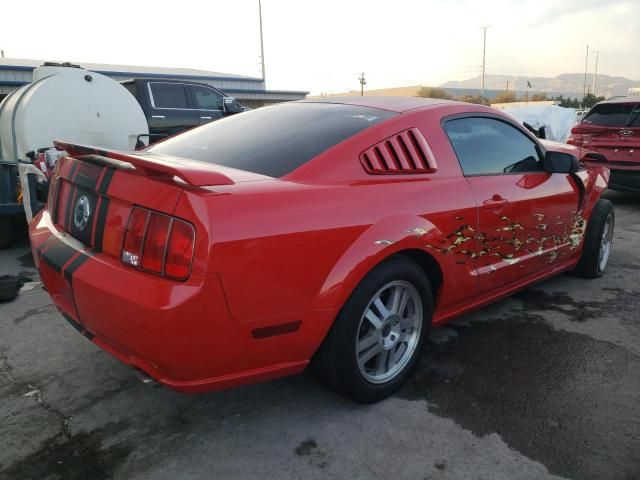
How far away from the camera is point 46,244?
250cm

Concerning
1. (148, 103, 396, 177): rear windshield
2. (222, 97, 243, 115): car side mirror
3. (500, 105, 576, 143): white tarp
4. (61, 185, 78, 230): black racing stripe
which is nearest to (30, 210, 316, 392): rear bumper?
(61, 185, 78, 230): black racing stripe

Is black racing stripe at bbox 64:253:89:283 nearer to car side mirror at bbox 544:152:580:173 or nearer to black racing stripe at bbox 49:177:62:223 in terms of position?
black racing stripe at bbox 49:177:62:223

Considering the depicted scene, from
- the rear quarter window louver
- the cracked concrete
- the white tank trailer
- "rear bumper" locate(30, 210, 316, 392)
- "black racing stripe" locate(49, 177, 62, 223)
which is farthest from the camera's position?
the white tank trailer

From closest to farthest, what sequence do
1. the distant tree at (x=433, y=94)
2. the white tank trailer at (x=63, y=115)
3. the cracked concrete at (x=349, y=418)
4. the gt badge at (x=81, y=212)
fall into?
1. the cracked concrete at (x=349, y=418)
2. the gt badge at (x=81, y=212)
3. the white tank trailer at (x=63, y=115)
4. the distant tree at (x=433, y=94)

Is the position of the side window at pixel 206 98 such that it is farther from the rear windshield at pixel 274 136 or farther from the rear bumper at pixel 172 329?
the rear bumper at pixel 172 329

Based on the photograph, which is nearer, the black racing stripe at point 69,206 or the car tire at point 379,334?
the car tire at point 379,334

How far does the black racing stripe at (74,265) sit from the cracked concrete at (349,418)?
2.30 feet

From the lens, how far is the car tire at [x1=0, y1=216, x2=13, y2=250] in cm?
544

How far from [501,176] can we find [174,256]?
2.13 meters

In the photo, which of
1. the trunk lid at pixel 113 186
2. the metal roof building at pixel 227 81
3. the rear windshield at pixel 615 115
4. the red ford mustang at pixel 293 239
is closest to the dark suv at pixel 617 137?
the rear windshield at pixel 615 115

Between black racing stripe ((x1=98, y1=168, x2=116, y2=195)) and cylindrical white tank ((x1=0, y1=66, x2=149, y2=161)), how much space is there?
4750mm

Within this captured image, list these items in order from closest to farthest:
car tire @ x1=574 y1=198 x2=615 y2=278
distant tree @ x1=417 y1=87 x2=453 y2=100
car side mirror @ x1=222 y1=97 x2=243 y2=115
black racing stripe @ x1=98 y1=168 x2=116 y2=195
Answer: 1. black racing stripe @ x1=98 y1=168 x2=116 y2=195
2. car tire @ x1=574 y1=198 x2=615 y2=278
3. car side mirror @ x1=222 y1=97 x2=243 y2=115
4. distant tree @ x1=417 y1=87 x2=453 y2=100

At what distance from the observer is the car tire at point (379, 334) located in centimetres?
229

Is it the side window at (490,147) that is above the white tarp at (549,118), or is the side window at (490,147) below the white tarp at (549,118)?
above
